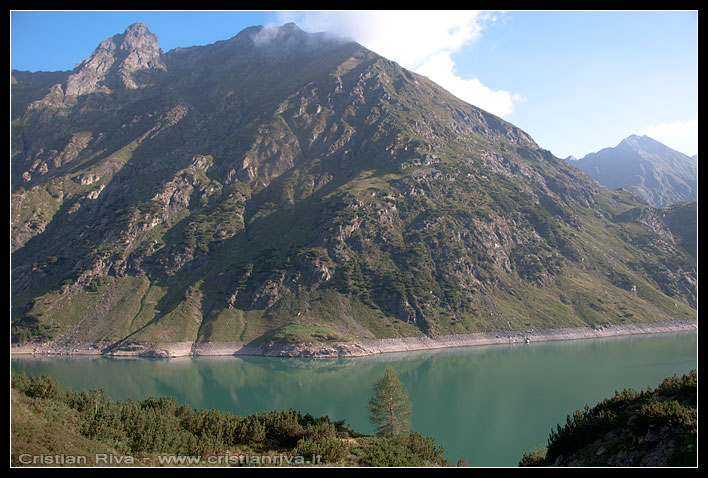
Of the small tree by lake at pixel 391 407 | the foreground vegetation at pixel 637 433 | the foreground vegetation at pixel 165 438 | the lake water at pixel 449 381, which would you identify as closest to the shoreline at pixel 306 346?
the lake water at pixel 449 381

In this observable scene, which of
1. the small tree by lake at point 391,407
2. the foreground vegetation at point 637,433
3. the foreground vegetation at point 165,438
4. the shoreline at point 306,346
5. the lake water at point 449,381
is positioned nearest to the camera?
the foreground vegetation at point 165,438

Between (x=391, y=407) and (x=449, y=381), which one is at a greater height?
(x=391, y=407)

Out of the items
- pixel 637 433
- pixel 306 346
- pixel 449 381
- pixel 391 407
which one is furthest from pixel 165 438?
pixel 306 346

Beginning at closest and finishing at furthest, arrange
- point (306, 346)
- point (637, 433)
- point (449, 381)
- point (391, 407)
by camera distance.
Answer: point (637, 433) → point (391, 407) → point (449, 381) → point (306, 346)

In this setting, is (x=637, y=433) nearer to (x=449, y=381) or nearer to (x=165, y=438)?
(x=165, y=438)

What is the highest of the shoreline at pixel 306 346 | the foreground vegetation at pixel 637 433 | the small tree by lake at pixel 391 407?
the foreground vegetation at pixel 637 433

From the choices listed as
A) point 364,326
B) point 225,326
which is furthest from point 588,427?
point 225,326

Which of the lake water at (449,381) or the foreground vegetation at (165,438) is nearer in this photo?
the foreground vegetation at (165,438)

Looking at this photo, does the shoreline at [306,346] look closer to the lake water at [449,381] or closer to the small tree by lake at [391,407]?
the lake water at [449,381]
